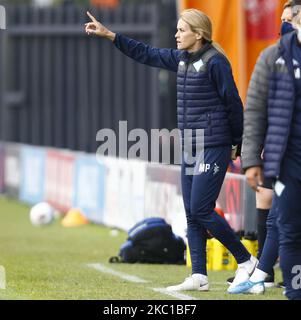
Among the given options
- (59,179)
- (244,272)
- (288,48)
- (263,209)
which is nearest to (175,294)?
(244,272)

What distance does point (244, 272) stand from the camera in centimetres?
932

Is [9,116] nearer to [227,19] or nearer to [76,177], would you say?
[76,177]

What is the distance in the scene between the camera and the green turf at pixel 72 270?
9320 mm

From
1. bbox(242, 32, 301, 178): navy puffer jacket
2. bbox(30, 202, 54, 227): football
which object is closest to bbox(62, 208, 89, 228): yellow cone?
bbox(30, 202, 54, 227): football

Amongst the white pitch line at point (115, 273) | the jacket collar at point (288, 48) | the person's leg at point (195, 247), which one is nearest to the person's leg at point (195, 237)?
the person's leg at point (195, 247)

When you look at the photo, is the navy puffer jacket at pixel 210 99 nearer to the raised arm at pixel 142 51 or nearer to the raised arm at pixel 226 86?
the raised arm at pixel 226 86

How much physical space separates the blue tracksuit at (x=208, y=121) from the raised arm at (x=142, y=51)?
20 centimetres

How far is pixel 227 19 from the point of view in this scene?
1475 centimetres

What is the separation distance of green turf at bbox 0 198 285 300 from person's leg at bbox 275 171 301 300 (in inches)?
47.2

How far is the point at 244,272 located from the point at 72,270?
2.38 m

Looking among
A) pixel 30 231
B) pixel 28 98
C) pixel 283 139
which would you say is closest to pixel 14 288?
pixel 283 139

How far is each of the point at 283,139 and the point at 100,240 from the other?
7.37 metres

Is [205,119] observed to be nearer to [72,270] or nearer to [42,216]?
[72,270]

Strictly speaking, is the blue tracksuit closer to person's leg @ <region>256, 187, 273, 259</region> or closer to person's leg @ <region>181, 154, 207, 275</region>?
person's leg @ <region>181, 154, 207, 275</region>
